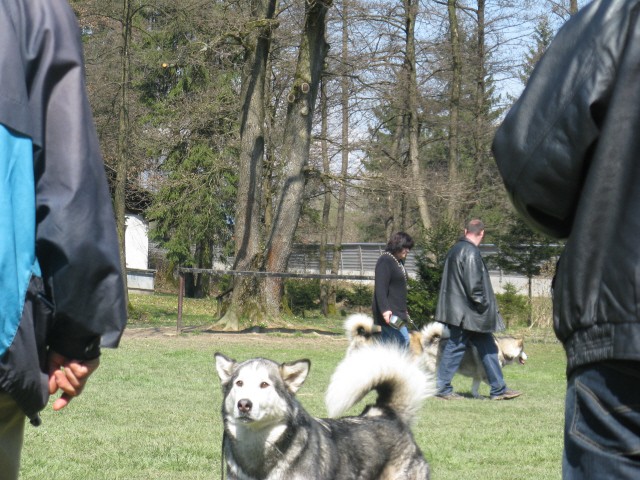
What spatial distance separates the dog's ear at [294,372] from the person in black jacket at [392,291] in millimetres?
6598

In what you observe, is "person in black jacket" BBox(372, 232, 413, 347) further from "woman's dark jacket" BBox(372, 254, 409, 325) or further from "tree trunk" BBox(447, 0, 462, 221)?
"tree trunk" BBox(447, 0, 462, 221)

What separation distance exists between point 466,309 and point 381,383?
569 cm

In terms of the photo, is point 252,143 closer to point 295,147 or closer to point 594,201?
point 295,147

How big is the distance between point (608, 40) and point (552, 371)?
13926 mm

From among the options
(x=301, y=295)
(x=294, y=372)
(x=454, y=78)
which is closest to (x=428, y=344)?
(x=294, y=372)

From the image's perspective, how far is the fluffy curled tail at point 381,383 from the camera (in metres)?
5.94

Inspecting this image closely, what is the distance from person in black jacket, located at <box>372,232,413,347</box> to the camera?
1220 centimetres

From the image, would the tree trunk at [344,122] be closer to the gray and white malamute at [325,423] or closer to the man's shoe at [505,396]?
the man's shoe at [505,396]

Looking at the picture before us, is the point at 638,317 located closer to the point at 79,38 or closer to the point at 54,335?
the point at 54,335

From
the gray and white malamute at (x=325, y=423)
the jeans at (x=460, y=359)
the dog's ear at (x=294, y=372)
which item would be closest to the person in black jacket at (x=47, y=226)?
the gray and white malamute at (x=325, y=423)

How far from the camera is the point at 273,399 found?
5.26 meters

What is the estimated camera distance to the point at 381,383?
609cm

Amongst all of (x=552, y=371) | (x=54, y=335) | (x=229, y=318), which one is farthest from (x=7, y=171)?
(x=229, y=318)

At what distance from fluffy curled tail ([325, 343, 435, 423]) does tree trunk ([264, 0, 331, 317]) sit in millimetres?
16000
